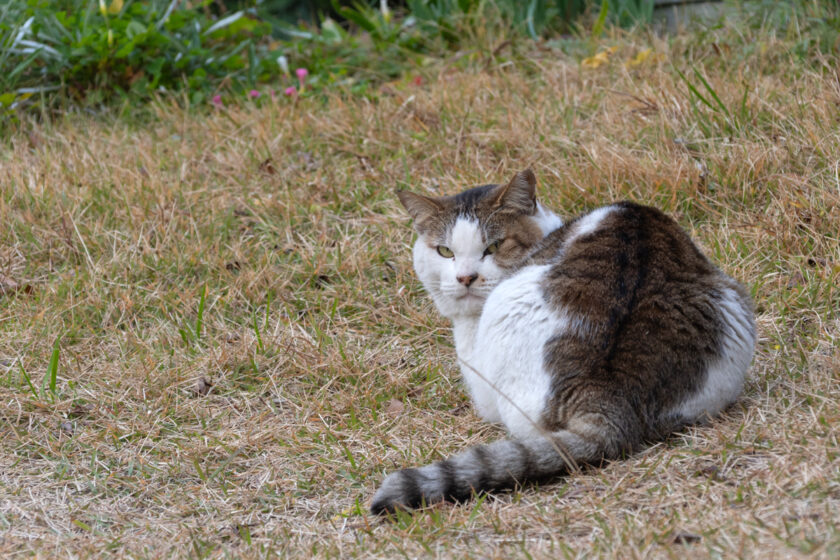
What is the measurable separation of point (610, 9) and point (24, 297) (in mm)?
3938

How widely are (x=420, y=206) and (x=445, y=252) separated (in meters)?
0.23

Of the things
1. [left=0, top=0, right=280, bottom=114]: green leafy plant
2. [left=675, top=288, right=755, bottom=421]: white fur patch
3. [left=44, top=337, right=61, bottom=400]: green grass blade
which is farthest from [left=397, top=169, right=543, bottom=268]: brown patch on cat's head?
[left=0, top=0, right=280, bottom=114]: green leafy plant

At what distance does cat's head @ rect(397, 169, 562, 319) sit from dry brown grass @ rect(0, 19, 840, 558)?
427 millimetres

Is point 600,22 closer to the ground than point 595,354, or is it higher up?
higher up

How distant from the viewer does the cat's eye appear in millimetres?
3123

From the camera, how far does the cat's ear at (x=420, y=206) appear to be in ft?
10.5

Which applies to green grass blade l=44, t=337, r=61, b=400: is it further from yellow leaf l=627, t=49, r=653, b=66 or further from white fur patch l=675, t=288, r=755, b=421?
yellow leaf l=627, t=49, r=653, b=66

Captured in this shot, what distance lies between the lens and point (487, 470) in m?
2.43

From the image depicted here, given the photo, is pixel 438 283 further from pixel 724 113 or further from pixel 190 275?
pixel 724 113

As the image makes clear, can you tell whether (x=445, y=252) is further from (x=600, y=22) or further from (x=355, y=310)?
(x=600, y=22)

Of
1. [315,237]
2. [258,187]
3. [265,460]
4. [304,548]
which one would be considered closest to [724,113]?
[315,237]

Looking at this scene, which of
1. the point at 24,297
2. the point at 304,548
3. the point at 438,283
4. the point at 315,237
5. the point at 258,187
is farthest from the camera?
the point at 258,187

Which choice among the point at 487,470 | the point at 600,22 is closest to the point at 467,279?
the point at 487,470

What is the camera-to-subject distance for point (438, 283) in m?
3.18
